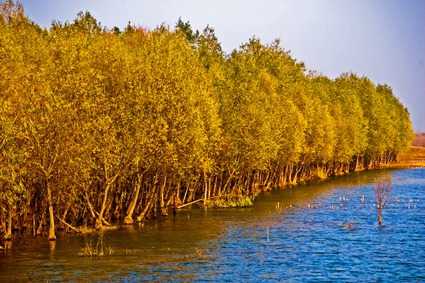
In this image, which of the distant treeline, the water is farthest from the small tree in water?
the distant treeline

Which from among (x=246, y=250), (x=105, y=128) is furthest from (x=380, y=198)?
(x=105, y=128)

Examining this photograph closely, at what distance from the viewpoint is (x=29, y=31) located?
7881 centimetres

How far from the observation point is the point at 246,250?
55406 millimetres

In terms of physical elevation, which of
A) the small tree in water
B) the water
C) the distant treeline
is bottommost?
the water

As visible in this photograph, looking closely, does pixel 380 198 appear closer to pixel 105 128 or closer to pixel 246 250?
pixel 246 250

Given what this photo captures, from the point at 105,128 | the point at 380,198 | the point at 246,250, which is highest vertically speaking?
the point at 105,128

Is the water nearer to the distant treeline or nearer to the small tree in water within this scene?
the small tree in water

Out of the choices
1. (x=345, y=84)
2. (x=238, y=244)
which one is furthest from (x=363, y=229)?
(x=345, y=84)

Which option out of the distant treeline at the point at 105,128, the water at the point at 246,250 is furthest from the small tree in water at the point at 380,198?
the distant treeline at the point at 105,128

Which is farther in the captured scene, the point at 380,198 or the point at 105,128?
the point at 380,198

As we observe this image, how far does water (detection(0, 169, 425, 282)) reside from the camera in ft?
150

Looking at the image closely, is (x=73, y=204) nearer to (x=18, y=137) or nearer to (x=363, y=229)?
(x=18, y=137)

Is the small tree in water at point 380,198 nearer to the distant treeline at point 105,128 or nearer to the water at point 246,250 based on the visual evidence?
the water at point 246,250

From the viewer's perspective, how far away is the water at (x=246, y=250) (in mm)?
45719
